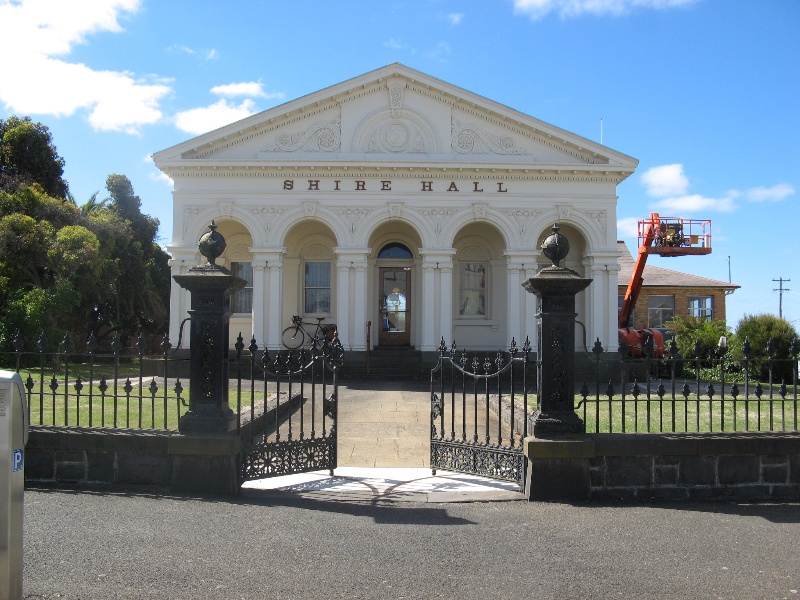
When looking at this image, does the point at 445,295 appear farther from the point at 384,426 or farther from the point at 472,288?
the point at 384,426

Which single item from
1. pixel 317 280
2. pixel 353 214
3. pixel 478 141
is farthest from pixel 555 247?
pixel 317 280

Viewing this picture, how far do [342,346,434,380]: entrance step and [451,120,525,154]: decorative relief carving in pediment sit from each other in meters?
6.31

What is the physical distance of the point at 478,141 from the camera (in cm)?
2205

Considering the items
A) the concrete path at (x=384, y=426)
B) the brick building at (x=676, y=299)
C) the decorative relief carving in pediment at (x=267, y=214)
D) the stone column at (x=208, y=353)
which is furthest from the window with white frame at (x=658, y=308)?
the stone column at (x=208, y=353)

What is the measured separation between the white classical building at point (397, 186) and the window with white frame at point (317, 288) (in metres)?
1.64

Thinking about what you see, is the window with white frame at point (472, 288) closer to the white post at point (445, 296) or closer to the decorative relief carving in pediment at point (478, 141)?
the white post at point (445, 296)

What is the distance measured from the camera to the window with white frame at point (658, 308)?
125ft

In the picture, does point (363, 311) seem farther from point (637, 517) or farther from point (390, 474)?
point (637, 517)

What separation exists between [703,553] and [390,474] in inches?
Answer: 141

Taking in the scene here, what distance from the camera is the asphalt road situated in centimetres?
471

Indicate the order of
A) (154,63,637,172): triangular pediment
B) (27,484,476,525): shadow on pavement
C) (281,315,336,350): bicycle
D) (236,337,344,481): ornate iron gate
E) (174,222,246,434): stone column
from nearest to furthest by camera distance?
(27,484,476,525): shadow on pavement → (174,222,246,434): stone column → (236,337,344,481): ornate iron gate → (154,63,637,172): triangular pediment → (281,315,336,350): bicycle

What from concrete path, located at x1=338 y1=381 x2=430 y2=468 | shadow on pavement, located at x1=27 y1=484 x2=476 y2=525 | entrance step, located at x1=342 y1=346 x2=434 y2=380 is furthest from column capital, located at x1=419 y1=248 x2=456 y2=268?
shadow on pavement, located at x1=27 y1=484 x2=476 y2=525

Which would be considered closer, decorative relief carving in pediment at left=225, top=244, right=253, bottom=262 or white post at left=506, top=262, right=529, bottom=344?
white post at left=506, top=262, right=529, bottom=344

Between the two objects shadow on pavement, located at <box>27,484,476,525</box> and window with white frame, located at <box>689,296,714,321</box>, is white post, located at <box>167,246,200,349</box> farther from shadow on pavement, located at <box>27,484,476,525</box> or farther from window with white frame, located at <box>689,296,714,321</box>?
window with white frame, located at <box>689,296,714,321</box>
